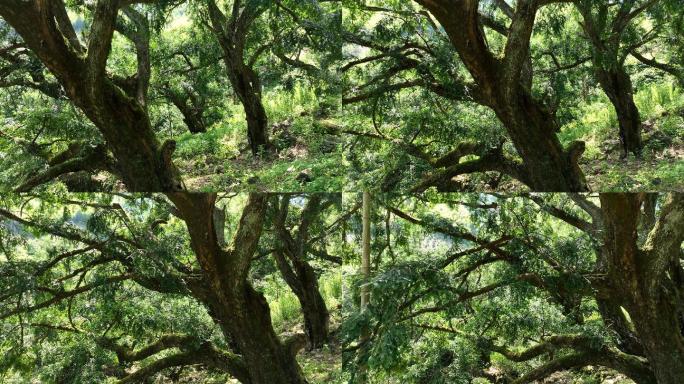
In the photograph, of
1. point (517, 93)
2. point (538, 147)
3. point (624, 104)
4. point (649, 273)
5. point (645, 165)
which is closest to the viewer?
point (649, 273)

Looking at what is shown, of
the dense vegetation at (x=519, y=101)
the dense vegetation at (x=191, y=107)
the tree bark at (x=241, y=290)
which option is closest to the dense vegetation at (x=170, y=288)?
the tree bark at (x=241, y=290)

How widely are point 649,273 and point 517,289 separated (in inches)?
22.6

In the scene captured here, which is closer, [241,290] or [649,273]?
[649,273]

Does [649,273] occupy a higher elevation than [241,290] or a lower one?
lower

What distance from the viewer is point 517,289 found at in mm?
3051

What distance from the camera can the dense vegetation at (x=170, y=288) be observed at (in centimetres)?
296

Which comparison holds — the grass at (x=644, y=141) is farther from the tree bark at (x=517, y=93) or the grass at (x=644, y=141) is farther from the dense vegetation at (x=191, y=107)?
the dense vegetation at (x=191, y=107)

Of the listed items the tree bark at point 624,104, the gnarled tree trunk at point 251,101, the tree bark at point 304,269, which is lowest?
the tree bark at point 304,269

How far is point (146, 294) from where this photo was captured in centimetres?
316

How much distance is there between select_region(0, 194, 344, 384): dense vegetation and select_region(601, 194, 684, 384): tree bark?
1.22m

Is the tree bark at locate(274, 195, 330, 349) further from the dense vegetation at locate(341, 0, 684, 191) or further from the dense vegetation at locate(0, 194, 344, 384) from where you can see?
the dense vegetation at locate(341, 0, 684, 191)

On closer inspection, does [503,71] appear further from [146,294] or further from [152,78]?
[146,294]

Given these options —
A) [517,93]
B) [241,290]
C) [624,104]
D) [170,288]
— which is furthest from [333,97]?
[624,104]

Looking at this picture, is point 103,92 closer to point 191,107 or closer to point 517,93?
point 191,107
